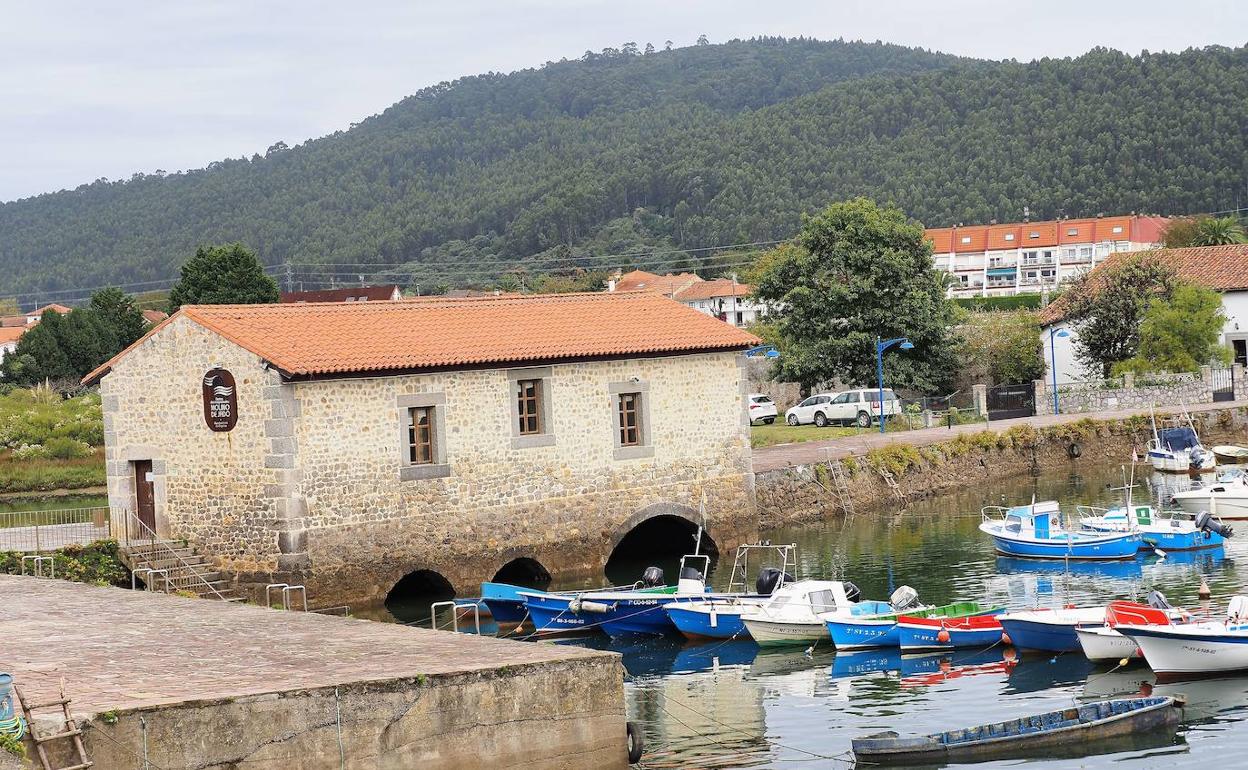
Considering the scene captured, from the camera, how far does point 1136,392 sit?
62.8m

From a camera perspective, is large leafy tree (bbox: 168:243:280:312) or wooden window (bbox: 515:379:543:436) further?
large leafy tree (bbox: 168:243:280:312)

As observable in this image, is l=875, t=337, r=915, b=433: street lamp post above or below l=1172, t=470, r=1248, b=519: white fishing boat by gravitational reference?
above

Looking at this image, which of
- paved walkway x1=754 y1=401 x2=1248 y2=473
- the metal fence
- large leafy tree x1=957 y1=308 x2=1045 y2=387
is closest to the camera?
the metal fence

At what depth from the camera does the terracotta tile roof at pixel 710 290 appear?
128500 millimetres

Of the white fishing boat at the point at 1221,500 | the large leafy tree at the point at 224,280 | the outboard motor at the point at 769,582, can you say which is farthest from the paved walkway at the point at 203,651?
the large leafy tree at the point at 224,280

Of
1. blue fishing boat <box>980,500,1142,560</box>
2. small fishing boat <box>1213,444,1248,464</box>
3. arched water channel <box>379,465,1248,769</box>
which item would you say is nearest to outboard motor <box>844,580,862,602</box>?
arched water channel <box>379,465,1248,769</box>

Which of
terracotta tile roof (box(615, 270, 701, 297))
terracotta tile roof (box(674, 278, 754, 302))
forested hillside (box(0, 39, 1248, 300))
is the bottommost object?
terracotta tile roof (box(674, 278, 754, 302))

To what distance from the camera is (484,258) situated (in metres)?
189

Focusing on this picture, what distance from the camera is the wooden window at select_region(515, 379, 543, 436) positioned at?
1361 inches

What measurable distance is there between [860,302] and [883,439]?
12171 millimetres

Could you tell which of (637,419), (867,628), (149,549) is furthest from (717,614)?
(149,549)

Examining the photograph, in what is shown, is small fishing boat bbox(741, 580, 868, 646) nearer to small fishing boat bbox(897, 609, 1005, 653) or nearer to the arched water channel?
the arched water channel

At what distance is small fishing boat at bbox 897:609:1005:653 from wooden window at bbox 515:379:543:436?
31.5ft

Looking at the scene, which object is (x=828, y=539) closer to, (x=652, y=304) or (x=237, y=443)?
(x=652, y=304)
